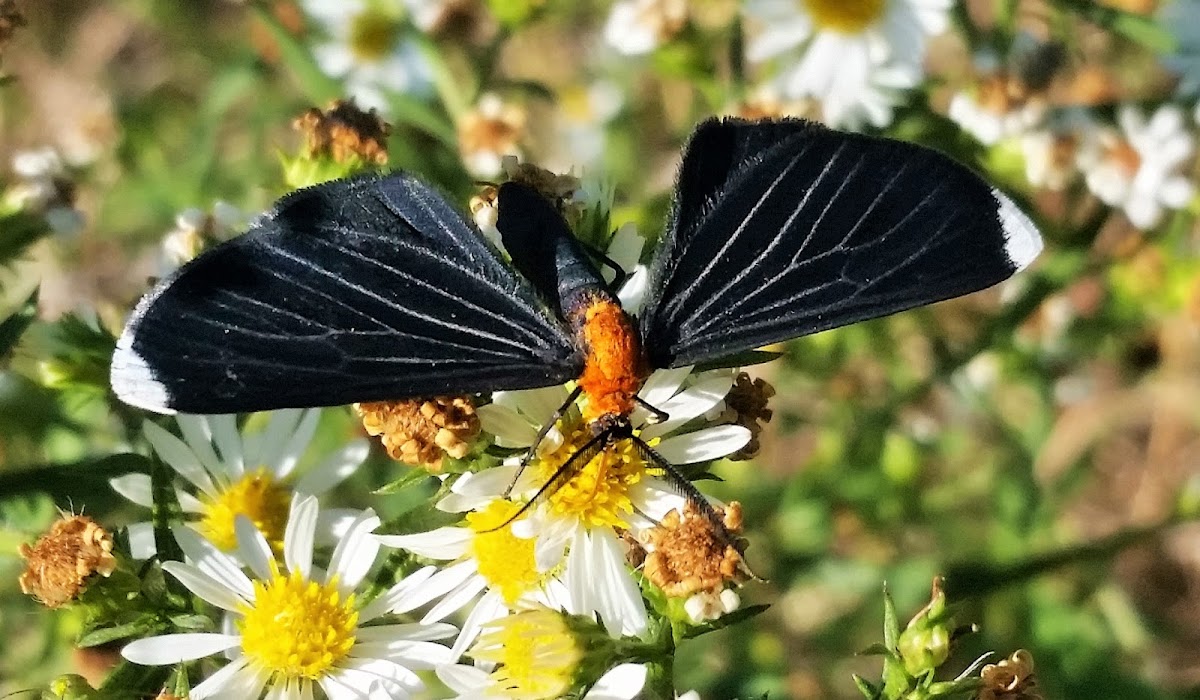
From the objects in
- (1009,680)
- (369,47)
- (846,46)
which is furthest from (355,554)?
(369,47)

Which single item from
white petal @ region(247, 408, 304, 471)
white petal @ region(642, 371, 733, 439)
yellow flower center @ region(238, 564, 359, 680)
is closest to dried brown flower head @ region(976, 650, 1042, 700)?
white petal @ region(642, 371, 733, 439)

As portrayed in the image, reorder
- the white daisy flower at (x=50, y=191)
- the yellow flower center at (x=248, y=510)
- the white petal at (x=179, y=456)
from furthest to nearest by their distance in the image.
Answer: the white daisy flower at (x=50, y=191) < the yellow flower center at (x=248, y=510) < the white petal at (x=179, y=456)

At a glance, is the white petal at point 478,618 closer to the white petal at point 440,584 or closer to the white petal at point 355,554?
the white petal at point 440,584

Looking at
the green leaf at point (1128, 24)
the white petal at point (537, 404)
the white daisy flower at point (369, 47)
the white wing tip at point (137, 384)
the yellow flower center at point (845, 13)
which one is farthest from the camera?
the white daisy flower at point (369, 47)

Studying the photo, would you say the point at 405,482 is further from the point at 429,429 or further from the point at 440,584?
the point at 440,584

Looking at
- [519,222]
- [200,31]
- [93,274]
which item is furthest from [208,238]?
[200,31]

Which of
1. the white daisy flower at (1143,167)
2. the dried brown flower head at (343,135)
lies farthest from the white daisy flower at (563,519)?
the white daisy flower at (1143,167)
